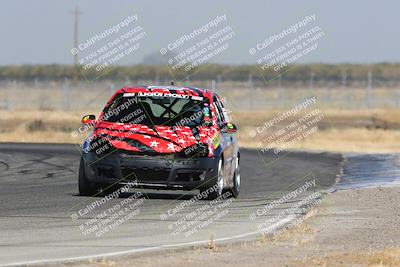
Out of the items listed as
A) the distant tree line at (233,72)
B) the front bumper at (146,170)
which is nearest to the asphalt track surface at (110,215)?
the front bumper at (146,170)

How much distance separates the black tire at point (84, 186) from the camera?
1609 cm

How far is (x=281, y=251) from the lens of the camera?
10758 mm

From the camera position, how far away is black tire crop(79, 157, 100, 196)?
52.8 feet

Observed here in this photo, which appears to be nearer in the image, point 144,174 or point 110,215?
point 110,215

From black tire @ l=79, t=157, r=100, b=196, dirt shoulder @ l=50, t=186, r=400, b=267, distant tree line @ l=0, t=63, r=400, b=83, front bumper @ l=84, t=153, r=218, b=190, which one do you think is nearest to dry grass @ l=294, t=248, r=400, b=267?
dirt shoulder @ l=50, t=186, r=400, b=267

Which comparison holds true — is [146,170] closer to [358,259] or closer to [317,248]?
[317,248]

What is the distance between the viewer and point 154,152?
52.1 feet

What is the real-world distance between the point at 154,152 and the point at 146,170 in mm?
273

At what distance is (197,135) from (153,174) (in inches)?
34.4

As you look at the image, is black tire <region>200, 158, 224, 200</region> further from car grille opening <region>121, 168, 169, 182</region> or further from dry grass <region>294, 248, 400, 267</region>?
dry grass <region>294, 248, 400, 267</region>

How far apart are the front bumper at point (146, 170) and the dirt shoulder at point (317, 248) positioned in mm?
2138

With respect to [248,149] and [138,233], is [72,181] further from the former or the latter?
[248,149]

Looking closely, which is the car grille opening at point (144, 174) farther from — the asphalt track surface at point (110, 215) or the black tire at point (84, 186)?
the black tire at point (84, 186)

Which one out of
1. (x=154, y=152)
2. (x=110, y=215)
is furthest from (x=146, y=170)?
(x=110, y=215)
